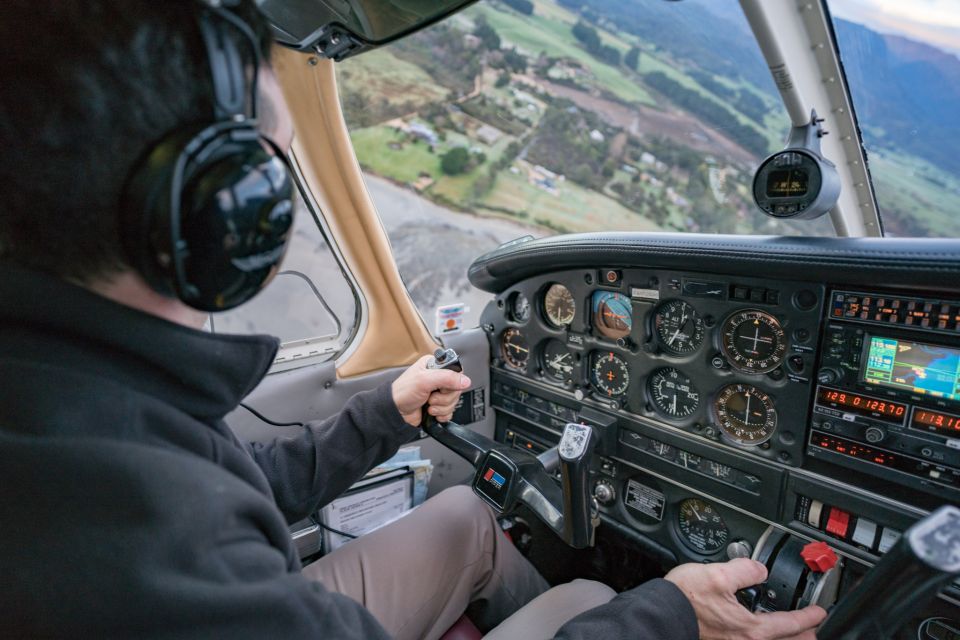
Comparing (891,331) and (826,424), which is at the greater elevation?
(891,331)

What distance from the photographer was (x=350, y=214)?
2215 mm

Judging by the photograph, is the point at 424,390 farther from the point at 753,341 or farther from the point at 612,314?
the point at 753,341

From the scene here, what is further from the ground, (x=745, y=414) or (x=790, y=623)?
(x=745, y=414)

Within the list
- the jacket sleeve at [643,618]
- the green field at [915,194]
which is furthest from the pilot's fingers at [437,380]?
the green field at [915,194]

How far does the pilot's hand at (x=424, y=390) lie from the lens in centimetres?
153

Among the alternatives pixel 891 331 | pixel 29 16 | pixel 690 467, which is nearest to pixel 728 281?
pixel 891 331

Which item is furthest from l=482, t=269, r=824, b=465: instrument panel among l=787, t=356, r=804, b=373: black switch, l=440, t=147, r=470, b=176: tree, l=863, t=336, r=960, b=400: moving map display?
l=440, t=147, r=470, b=176: tree

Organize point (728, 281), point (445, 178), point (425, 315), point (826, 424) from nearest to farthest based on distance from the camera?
1. point (826, 424)
2. point (728, 281)
3. point (425, 315)
4. point (445, 178)

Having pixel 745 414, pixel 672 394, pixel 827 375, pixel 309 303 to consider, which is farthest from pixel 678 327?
pixel 309 303

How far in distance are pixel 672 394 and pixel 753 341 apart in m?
0.36

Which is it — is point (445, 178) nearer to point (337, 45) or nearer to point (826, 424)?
point (337, 45)

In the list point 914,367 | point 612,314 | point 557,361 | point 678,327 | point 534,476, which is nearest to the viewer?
point 914,367

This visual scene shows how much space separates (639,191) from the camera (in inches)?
116

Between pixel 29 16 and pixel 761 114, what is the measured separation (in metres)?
2.28
